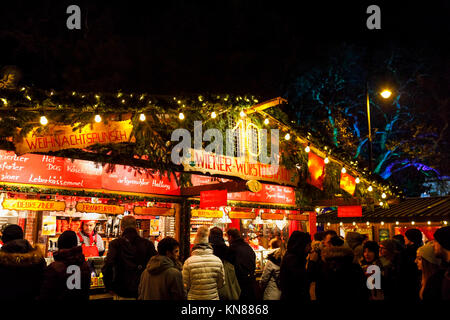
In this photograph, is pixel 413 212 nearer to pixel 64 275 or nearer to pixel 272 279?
pixel 272 279

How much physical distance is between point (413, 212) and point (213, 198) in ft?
28.6

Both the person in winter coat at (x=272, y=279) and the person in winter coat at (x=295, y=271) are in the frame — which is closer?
the person in winter coat at (x=295, y=271)

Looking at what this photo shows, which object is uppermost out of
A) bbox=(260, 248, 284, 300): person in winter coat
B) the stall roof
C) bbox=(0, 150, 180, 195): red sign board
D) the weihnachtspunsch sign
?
the weihnachtspunsch sign

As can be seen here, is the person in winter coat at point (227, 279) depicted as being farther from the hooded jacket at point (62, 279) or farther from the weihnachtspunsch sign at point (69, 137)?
the weihnachtspunsch sign at point (69, 137)

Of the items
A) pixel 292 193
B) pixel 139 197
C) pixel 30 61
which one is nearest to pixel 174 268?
pixel 139 197

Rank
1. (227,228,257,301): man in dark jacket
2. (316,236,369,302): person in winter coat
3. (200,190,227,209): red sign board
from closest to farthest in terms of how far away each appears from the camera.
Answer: (316,236,369,302): person in winter coat, (227,228,257,301): man in dark jacket, (200,190,227,209): red sign board

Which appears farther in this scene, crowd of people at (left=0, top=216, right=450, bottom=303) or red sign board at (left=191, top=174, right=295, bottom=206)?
red sign board at (left=191, top=174, right=295, bottom=206)

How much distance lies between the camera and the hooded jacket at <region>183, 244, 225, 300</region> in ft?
16.1

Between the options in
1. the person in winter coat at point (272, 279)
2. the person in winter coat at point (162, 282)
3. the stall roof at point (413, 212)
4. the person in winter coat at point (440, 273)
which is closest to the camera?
the person in winter coat at point (440, 273)

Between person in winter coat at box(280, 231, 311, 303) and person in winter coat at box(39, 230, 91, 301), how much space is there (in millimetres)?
2713

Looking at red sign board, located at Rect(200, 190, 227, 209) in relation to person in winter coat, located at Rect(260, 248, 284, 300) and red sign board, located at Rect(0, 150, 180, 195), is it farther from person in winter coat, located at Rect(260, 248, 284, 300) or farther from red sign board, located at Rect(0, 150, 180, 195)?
person in winter coat, located at Rect(260, 248, 284, 300)

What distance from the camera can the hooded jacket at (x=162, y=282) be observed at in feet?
14.3

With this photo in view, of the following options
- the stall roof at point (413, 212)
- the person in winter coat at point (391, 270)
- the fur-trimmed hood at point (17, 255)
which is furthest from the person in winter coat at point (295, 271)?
the stall roof at point (413, 212)

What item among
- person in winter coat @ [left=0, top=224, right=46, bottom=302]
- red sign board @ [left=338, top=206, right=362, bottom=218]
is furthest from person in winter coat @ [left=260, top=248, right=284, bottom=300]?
red sign board @ [left=338, top=206, right=362, bottom=218]
